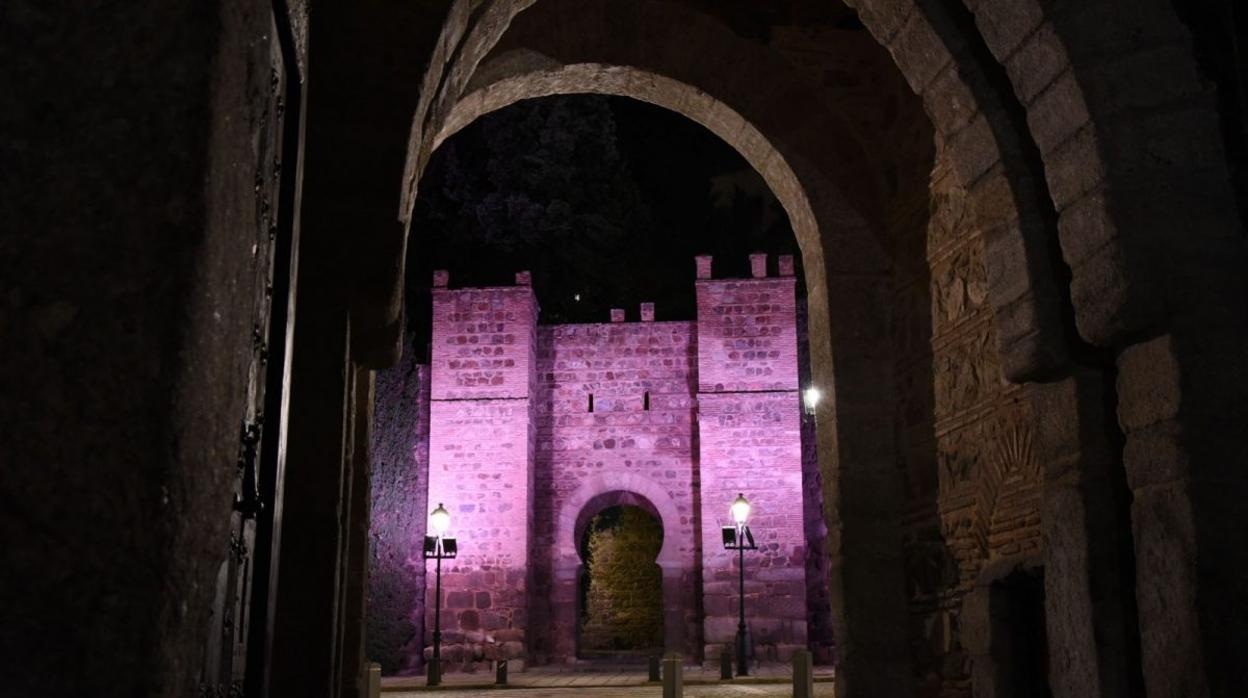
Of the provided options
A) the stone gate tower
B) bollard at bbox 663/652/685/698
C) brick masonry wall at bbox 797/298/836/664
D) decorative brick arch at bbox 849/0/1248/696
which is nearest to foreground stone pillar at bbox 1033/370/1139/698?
decorative brick arch at bbox 849/0/1248/696

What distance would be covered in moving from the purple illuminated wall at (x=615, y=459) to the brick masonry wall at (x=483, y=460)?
25 mm

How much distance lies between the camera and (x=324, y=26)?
13.3 ft

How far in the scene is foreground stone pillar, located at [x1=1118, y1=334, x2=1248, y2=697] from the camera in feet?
10.2

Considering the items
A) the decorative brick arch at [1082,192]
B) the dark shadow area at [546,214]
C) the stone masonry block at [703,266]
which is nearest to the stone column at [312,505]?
the decorative brick arch at [1082,192]

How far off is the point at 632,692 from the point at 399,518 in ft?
25.1

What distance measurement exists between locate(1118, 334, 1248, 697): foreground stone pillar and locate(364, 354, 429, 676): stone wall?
1592 centimetres

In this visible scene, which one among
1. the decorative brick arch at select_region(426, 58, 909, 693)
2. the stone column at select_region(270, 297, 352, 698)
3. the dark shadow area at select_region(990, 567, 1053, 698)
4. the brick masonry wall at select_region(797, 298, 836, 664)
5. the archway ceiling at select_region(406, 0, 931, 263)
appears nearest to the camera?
the stone column at select_region(270, 297, 352, 698)

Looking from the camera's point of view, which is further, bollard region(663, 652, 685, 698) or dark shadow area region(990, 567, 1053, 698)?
bollard region(663, 652, 685, 698)

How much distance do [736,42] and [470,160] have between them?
21.4m

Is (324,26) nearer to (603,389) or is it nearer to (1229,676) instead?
(1229,676)

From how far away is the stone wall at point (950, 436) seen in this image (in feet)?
16.4

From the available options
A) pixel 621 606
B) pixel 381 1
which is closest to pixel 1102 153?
pixel 381 1

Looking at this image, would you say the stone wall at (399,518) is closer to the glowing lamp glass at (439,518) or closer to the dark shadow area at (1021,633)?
the glowing lamp glass at (439,518)

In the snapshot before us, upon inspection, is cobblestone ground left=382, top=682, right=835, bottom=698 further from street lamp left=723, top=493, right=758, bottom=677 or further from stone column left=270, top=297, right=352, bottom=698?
stone column left=270, top=297, right=352, bottom=698
